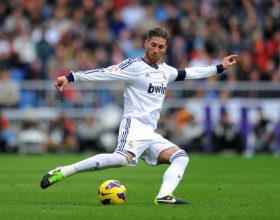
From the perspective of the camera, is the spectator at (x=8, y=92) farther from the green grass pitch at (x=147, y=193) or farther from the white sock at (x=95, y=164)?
the white sock at (x=95, y=164)

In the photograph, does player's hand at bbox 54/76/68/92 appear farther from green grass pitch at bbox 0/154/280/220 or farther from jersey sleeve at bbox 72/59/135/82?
green grass pitch at bbox 0/154/280/220

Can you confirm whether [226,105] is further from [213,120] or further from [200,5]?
[200,5]

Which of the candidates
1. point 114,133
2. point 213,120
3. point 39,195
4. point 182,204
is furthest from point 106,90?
point 182,204

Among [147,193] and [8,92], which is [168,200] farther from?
[8,92]

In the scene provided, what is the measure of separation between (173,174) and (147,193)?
260 cm

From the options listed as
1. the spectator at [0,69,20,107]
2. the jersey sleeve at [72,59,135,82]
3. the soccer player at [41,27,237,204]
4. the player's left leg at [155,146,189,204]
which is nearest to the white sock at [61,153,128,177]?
the soccer player at [41,27,237,204]

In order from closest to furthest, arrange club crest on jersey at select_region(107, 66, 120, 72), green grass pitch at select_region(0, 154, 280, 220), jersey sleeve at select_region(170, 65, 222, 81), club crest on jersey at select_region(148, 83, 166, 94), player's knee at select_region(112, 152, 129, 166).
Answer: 1. green grass pitch at select_region(0, 154, 280, 220)
2. player's knee at select_region(112, 152, 129, 166)
3. club crest on jersey at select_region(107, 66, 120, 72)
4. club crest on jersey at select_region(148, 83, 166, 94)
5. jersey sleeve at select_region(170, 65, 222, 81)

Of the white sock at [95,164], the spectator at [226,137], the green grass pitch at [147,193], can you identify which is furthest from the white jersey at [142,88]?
the spectator at [226,137]

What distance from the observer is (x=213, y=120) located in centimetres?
2802

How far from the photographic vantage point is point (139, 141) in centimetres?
1212

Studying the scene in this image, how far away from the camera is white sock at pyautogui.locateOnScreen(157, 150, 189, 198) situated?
11.8 m

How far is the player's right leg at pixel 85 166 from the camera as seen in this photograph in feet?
38.3

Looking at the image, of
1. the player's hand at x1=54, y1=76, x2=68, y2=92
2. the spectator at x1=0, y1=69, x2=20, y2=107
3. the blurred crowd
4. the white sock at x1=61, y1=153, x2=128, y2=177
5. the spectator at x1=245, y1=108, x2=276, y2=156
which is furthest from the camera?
the blurred crowd

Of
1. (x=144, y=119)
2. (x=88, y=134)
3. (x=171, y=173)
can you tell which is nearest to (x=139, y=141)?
(x=144, y=119)
